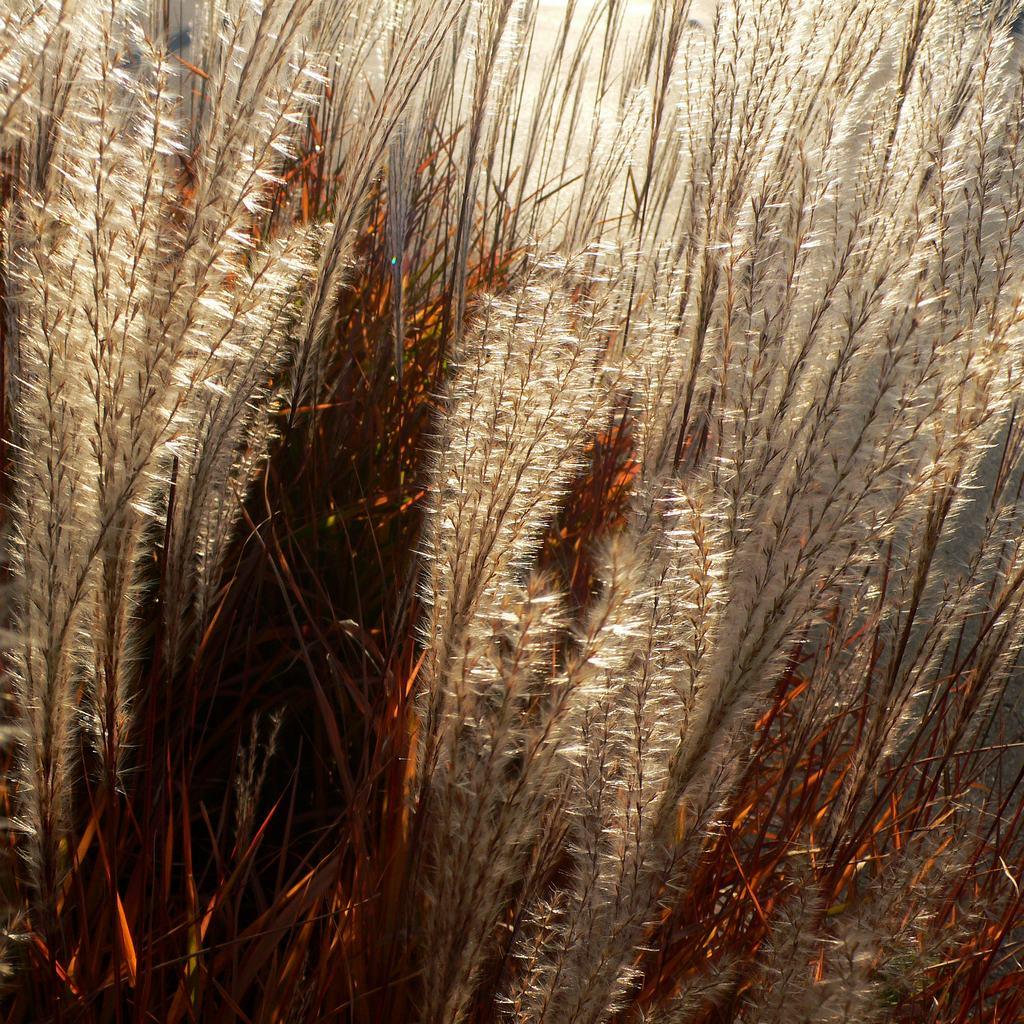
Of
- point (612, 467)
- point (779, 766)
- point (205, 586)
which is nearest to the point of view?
point (205, 586)

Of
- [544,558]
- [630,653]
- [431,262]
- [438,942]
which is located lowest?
[438,942]

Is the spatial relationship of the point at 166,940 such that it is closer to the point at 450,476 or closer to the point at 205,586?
the point at 205,586

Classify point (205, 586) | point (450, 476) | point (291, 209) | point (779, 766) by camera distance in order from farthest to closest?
1. point (291, 209)
2. point (779, 766)
3. point (205, 586)
4. point (450, 476)

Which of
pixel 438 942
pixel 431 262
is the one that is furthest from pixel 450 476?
pixel 431 262

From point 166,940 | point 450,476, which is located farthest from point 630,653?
point 166,940

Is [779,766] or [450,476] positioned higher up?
[450,476]

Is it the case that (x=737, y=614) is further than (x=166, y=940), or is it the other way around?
(x=166, y=940)
